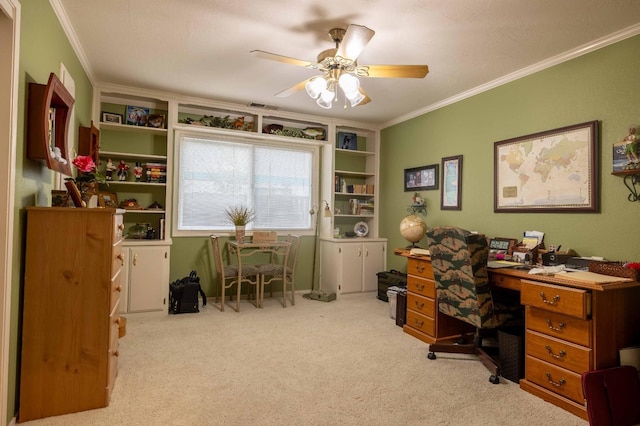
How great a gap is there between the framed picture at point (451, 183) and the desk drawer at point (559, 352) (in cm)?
191

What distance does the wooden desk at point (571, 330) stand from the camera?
2.04 meters

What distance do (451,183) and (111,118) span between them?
3.98 m

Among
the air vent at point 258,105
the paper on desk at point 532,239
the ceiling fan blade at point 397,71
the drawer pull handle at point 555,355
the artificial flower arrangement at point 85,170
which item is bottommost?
the drawer pull handle at point 555,355

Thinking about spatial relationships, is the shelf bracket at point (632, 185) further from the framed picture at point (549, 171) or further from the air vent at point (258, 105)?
the air vent at point (258, 105)

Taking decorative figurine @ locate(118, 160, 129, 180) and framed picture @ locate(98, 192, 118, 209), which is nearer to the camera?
framed picture @ locate(98, 192, 118, 209)

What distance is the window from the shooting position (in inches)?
177

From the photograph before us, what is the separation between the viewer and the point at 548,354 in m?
2.25

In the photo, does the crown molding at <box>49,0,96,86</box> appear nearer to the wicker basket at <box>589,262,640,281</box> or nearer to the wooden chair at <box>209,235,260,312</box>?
the wooden chair at <box>209,235,260,312</box>

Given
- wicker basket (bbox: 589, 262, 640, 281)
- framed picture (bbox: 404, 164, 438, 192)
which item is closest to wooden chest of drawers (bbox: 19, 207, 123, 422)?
wicker basket (bbox: 589, 262, 640, 281)

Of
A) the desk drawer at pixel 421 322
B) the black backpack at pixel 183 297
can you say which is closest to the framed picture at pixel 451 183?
the desk drawer at pixel 421 322

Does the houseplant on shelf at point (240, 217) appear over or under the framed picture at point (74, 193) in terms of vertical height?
under

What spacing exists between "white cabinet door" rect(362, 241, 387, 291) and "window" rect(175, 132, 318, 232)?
3.03 ft

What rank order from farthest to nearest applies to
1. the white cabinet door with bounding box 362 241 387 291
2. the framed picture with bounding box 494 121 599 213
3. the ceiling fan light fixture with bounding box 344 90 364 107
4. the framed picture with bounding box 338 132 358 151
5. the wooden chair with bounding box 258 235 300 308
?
the framed picture with bounding box 338 132 358 151
the white cabinet door with bounding box 362 241 387 291
the wooden chair with bounding box 258 235 300 308
the framed picture with bounding box 494 121 599 213
the ceiling fan light fixture with bounding box 344 90 364 107

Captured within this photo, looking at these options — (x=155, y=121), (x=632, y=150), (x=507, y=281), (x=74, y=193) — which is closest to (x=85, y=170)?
(x=74, y=193)
